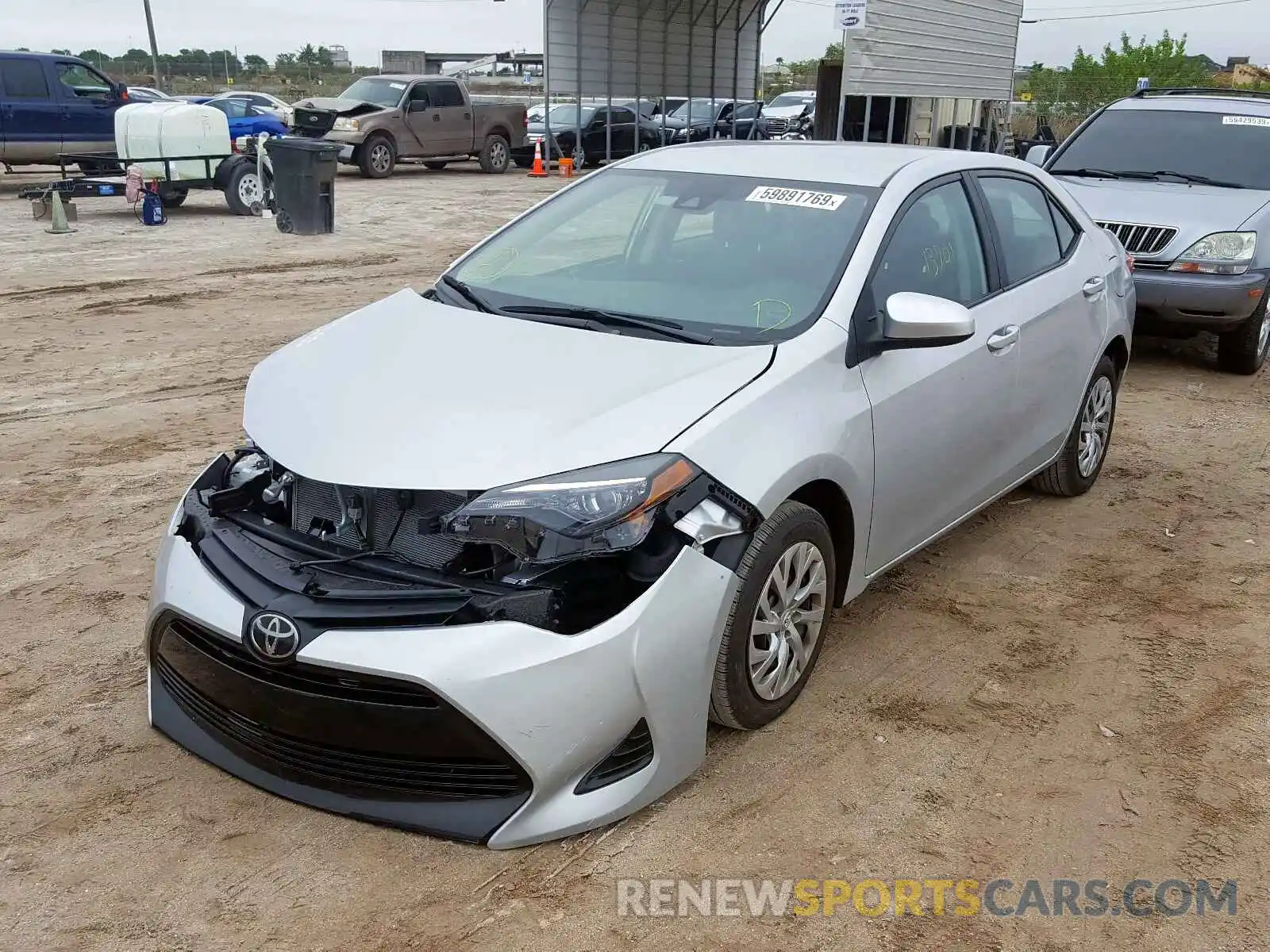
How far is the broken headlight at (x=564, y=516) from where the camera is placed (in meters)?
2.72

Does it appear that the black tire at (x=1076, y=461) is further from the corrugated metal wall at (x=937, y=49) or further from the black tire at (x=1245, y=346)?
the corrugated metal wall at (x=937, y=49)

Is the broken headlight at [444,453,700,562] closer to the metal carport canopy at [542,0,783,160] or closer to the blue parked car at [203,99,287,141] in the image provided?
the metal carport canopy at [542,0,783,160]

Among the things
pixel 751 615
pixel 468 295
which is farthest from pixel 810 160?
pixel 751 615

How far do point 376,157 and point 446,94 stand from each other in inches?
75.1

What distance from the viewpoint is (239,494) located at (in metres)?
3.20

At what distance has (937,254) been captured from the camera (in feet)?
13.3

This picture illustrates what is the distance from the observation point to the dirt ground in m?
2.63

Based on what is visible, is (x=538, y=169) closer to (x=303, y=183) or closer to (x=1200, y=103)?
(x=303, y=183)

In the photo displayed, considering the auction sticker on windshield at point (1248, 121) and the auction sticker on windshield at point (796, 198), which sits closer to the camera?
the auction sticker on windshield at point (796, 198)

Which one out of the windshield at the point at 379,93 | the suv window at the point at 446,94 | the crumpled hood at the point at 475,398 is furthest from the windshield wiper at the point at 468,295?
the suv window at the point at 446,94

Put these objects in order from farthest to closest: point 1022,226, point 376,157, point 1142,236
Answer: point 376,157 < point 1142,236 < point 1022,226

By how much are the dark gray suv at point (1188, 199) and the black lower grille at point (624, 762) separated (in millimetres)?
6059

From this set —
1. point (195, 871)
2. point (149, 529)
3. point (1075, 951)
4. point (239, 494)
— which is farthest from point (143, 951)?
point (149, 529)

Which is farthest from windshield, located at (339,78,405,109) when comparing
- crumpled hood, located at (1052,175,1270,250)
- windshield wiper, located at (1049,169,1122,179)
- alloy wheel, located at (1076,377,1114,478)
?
alloy wheel, located at (1076,377,1114,478)
